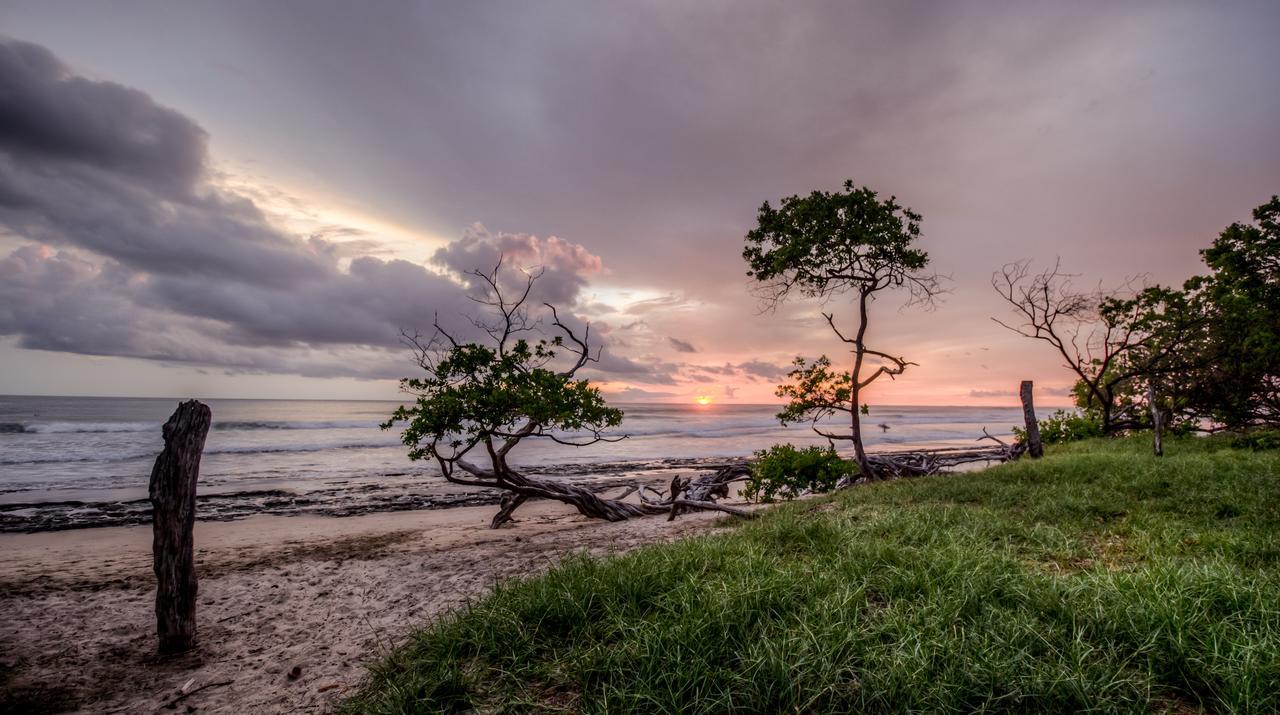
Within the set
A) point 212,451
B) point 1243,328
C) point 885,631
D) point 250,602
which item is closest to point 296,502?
point 250,602

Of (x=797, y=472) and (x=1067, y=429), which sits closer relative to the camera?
(x=797, y=472)

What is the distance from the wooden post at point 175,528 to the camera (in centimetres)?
542

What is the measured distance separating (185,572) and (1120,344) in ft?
42.2

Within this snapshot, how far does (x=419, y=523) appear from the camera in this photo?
43.8 ft

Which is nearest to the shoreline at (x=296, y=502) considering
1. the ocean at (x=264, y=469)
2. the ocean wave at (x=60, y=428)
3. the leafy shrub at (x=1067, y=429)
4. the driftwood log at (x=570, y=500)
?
the ocean at (x=264, y=469)

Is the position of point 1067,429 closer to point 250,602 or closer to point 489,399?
point 489,399

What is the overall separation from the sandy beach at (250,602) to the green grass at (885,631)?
1.45 meters

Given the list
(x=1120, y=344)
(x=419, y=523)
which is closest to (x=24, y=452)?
(x=419, y=523)

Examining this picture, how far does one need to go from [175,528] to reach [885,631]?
7.15m

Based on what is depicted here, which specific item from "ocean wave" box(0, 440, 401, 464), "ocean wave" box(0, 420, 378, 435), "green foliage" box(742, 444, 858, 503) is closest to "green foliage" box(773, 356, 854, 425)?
"green foliage" box(742, 444, 858, 503)

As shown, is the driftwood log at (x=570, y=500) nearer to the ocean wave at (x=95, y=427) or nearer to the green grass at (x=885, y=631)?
the green grass at (x=885, y=631)

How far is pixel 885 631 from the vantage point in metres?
3.70

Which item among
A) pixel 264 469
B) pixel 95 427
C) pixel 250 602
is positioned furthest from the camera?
pixel 95 427

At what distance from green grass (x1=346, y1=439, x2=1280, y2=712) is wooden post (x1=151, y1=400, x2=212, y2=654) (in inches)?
127
